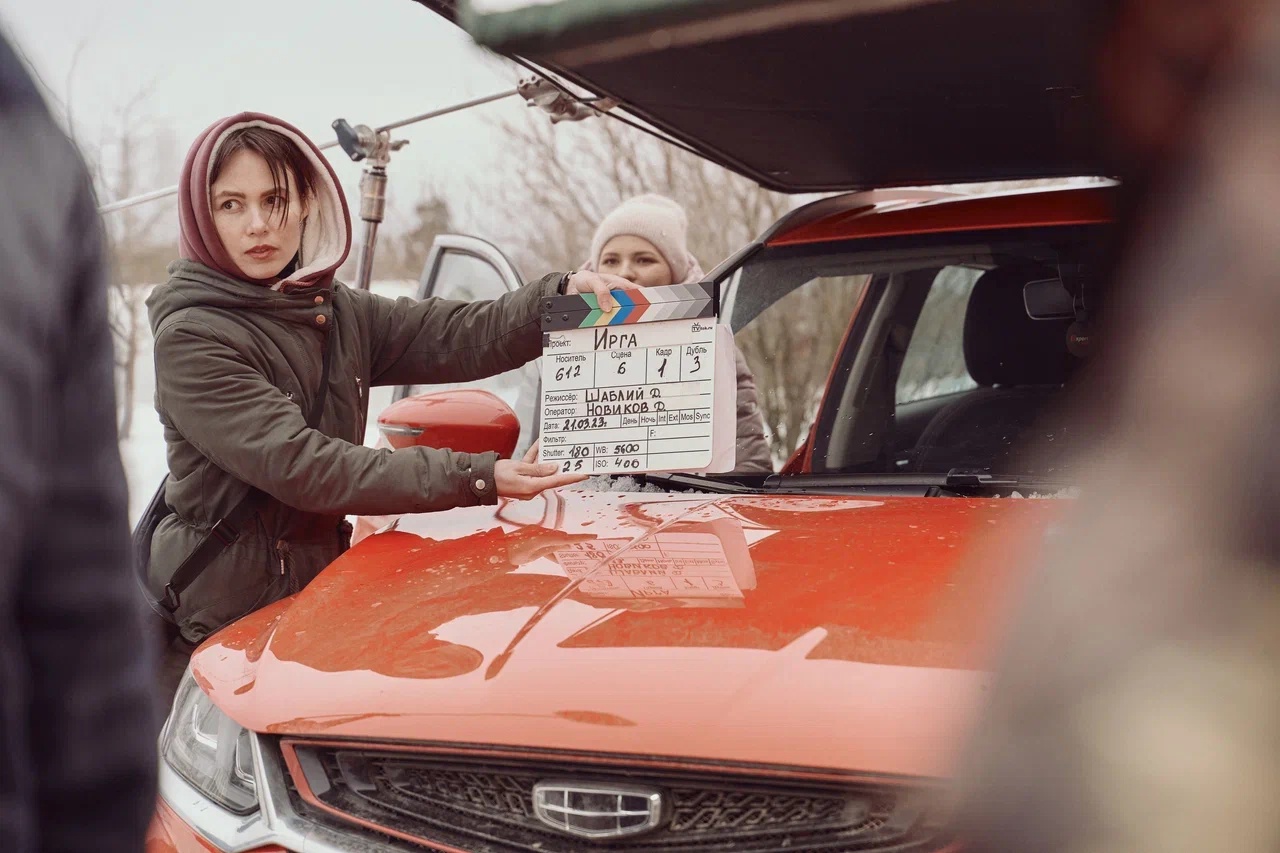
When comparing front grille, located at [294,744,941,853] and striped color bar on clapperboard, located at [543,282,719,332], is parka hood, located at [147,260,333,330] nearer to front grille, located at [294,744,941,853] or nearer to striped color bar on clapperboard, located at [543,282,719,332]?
striped color bar on clapperboard, located at [543,282,719,332]

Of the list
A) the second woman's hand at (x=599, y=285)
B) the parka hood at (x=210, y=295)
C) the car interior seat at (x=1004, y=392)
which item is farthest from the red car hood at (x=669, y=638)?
the parka hood at (x=210, y=295)

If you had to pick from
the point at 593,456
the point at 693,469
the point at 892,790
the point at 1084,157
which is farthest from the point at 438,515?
the point at 1084,157

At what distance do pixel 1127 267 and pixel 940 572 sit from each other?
1.25 meters

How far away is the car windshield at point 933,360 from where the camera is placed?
9.78ft

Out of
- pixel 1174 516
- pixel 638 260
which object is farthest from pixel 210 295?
pixel 1174 516

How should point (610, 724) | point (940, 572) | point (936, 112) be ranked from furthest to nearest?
1. point (936, 112)
2. point (940, 572)
3. point (610, 724)

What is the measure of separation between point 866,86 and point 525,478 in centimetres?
135

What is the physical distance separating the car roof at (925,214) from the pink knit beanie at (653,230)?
1.29 ft

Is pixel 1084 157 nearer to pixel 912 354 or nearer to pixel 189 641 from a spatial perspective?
pixel 912 354

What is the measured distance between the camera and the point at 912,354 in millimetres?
4117

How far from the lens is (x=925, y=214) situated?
3572 millimetres

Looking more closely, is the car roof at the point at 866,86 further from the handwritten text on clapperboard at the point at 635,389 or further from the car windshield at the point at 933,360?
the handwritten text on clapperboard at the point at 635,389

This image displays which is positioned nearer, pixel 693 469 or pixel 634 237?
pixel 693 469

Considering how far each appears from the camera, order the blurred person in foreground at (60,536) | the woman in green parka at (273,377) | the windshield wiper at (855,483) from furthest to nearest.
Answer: the woman in green parka at (273,377)
the windshield wiper at (855,483)
the blurred person in foreground at (60,536)
